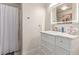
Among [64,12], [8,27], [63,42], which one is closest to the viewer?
[63,42]

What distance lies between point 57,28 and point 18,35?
2.02ft

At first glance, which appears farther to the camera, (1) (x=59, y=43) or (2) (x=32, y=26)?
(2) (x=32, y=26)

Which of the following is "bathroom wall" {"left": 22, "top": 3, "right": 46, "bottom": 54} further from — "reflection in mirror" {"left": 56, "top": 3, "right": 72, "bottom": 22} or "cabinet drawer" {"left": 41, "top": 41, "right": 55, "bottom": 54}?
"reflection in mirror" {"left": 56, "top": 3, "right": 72, "bottom": 22}

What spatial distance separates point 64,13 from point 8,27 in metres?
0.91

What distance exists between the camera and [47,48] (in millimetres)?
1457

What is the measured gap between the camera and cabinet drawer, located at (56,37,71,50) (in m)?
1.28

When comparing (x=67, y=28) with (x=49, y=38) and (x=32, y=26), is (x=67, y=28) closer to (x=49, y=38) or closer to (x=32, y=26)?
(x=49, y=38)

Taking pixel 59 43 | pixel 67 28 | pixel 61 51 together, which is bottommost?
pixel 61 51

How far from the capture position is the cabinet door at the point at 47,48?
139cm

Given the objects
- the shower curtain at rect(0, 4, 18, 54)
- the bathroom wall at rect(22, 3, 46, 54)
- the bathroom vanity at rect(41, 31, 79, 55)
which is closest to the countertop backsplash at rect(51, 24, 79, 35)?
the bathroom vanity at rect(41, 31, 79, 55)

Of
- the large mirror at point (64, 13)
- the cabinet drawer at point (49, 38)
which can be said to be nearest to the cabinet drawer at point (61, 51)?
the cabinet drawer at point (49, 38)

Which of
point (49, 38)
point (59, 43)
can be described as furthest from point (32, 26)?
point (59, 43)
